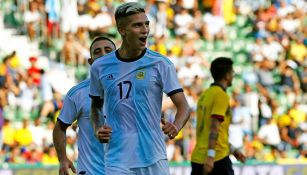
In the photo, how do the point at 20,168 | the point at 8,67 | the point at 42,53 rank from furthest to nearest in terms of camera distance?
the point at 42,53
the point at 8,67
the point at 20,168

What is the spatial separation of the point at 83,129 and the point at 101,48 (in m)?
0.75

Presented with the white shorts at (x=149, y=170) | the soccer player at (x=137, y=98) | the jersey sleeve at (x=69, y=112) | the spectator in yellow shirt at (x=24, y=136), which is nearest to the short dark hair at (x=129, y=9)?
the soccer player at (x=137, y=98)

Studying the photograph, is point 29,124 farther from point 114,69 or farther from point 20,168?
point 114,69

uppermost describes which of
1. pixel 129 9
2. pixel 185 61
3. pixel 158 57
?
pixel 185 61

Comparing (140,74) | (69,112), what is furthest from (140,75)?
(69,112)

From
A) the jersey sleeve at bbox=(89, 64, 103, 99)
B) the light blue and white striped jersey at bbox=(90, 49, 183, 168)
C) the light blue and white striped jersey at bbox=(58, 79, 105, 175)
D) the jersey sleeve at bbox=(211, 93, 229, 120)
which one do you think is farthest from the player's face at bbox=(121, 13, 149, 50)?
the jersey sleeve at bbox=(211, 93, 229, 120)

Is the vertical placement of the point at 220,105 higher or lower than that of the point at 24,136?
higher

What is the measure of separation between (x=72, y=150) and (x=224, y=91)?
9.85m

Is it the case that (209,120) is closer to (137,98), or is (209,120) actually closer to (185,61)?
(137,98)

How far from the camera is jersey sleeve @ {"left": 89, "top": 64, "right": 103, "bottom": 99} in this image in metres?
7.19

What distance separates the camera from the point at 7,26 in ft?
79.0

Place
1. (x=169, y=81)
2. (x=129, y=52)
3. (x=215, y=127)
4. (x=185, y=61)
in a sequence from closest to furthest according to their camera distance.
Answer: (x=169, y=81) < (x=129, y=52) < (x=215, y=127) < (x=185, y=61)

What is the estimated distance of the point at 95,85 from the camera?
7.25 m

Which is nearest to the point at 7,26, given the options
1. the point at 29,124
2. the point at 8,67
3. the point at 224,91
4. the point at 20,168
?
the point at 8,67
